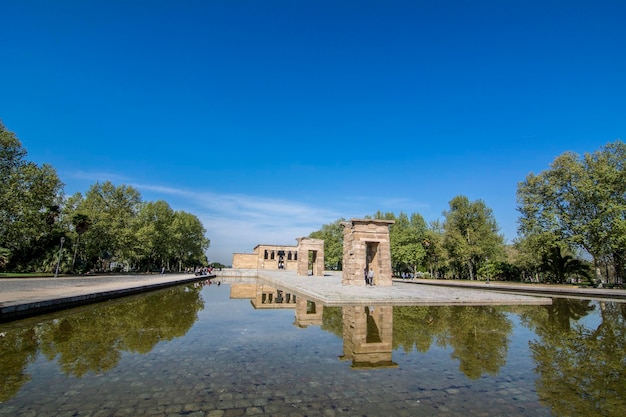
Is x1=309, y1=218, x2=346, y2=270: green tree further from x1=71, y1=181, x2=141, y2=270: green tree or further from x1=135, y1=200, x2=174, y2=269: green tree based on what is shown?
x1=71, y1=181, x2=141, y2=270: green tree

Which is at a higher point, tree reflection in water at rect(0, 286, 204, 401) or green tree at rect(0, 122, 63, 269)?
green tree at rect(0, 122, 63, 269)

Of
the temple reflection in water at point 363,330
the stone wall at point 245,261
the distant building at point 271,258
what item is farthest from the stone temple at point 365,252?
the stone wall at point 245,261

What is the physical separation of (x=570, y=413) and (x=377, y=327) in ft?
17.4

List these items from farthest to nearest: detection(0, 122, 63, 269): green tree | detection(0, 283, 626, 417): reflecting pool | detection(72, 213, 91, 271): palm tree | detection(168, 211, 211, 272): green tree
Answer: detection(168, 211, 211, 272): green tree → detection(72, 213, 91, 271): palm tree → detection(0, 122, 63, 269): green tree → detection(0, 283, 626, 417): reflecting pool

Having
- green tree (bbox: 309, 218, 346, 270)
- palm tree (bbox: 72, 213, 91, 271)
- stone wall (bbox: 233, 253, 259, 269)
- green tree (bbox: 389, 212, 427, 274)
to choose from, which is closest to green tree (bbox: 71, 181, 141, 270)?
palm tree (bbox: 72, 213, 91, 271)

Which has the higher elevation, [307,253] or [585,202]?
[585,202]

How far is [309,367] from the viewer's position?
17.9 feet

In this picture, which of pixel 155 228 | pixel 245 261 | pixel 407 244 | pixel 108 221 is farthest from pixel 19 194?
pixel 407 244

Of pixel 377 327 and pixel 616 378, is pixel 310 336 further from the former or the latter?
pixel 616 378

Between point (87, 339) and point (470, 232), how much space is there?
4766cm

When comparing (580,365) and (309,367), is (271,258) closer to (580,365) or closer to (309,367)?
(309,367)

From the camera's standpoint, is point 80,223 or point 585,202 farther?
point 80,223

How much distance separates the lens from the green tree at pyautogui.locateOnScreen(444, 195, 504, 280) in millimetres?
45031

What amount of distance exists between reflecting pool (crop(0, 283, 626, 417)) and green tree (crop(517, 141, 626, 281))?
83.3 ft
